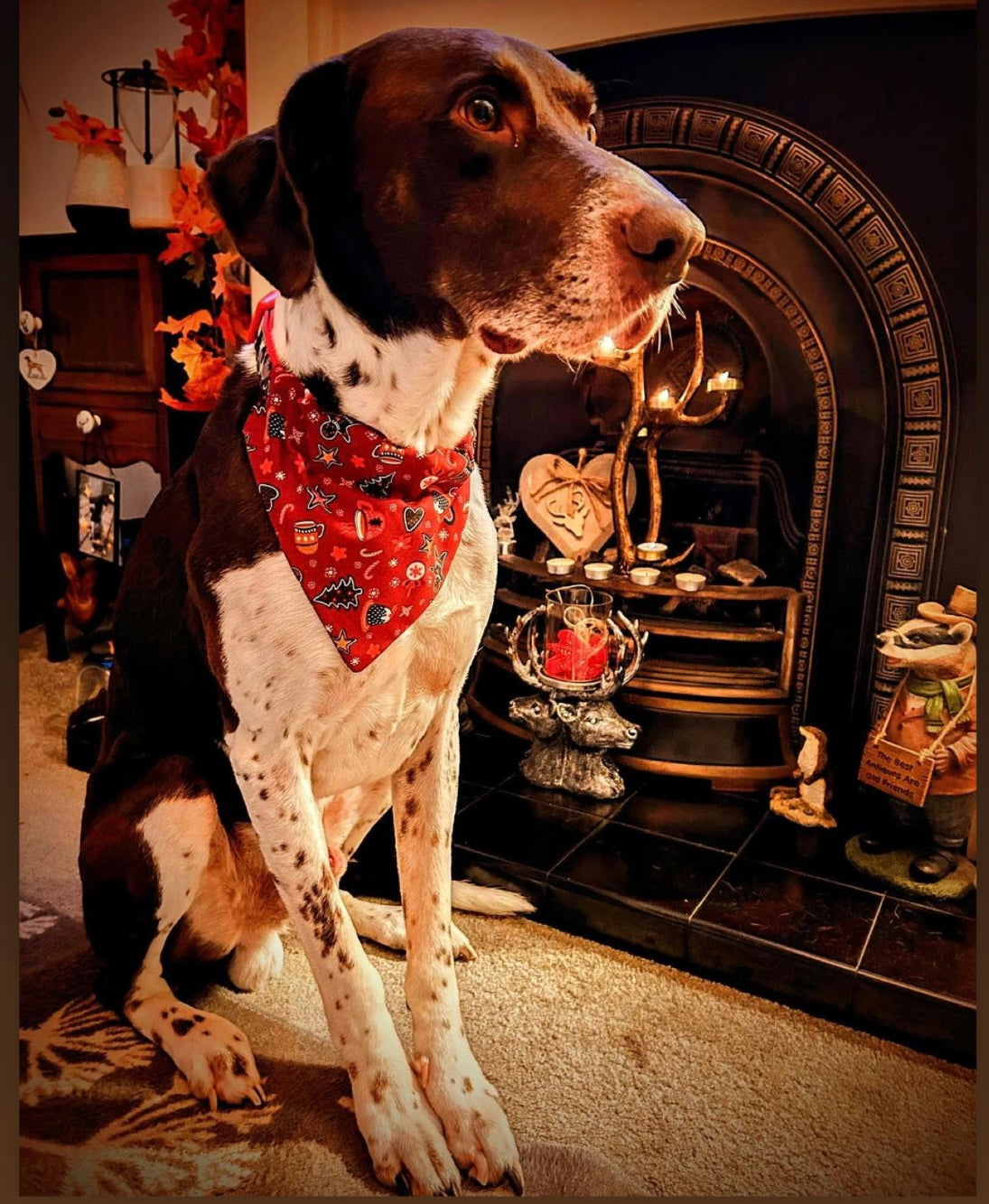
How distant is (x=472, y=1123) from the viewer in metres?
1.02

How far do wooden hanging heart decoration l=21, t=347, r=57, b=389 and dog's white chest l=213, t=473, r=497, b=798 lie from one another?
0.61 m

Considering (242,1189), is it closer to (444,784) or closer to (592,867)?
(444,784)

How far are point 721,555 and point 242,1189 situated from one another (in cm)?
140

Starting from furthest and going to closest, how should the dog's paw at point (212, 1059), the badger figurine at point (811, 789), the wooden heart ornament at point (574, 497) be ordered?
the wooden heart ornament at point (574, 497) < the badger figurine at point (811, 789) < the dog's paw at point (212, 1059)

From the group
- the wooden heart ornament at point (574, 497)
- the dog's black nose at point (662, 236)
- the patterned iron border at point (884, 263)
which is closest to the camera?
the dog's black nose at point (662, 236)

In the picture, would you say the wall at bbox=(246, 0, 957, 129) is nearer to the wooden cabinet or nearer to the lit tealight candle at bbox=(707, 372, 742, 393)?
the wooden cabinet

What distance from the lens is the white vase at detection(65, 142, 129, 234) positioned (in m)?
1.21

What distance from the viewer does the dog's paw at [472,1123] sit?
1008 mm

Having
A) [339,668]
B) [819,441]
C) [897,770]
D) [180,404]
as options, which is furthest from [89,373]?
[897,770]

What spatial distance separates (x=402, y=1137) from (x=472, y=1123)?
0.08 meters

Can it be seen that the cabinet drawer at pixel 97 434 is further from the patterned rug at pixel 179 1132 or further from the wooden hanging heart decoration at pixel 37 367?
the patterned rug at pixel 179 1132

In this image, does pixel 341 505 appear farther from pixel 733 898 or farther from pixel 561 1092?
pixel 733 898

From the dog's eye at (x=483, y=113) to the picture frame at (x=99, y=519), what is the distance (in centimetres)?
86

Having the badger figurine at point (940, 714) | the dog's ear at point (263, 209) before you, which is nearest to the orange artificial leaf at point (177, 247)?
the dog's ear at point (263, 209)
